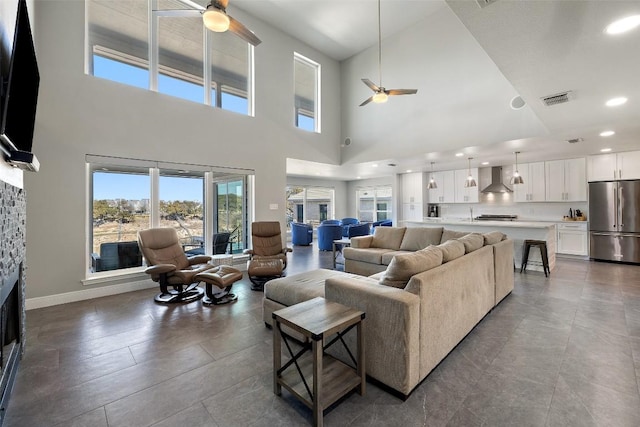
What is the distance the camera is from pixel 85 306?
3613mm

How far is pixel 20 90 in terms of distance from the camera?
205 centimetres

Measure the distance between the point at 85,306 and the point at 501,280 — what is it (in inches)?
211

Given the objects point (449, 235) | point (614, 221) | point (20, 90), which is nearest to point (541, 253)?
point (449, 235)

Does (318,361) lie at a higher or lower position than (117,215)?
lower

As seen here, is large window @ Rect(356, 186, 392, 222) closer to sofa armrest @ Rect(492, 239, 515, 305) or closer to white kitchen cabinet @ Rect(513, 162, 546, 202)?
white kitchen cabinet @ Rect(513, 162, 546, 202)

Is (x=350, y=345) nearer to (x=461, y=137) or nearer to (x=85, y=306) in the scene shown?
(x=85, y=306)

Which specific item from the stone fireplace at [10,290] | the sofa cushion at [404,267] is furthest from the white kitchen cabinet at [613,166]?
the stone fireplace at [10,290]

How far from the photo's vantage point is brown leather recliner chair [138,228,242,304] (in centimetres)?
354

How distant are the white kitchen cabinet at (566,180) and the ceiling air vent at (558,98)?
4.59 metres

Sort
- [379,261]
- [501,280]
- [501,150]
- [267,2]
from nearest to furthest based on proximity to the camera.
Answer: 1. [501,280]
2. [379,261]
3. [267,2]
4. [501,150]

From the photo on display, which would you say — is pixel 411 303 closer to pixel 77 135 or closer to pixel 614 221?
pixel 77 135

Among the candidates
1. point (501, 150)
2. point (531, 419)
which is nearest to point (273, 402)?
point (531, 419)

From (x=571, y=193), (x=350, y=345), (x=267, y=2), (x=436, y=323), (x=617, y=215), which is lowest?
(x=350, y=345)

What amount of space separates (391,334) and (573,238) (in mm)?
7282
